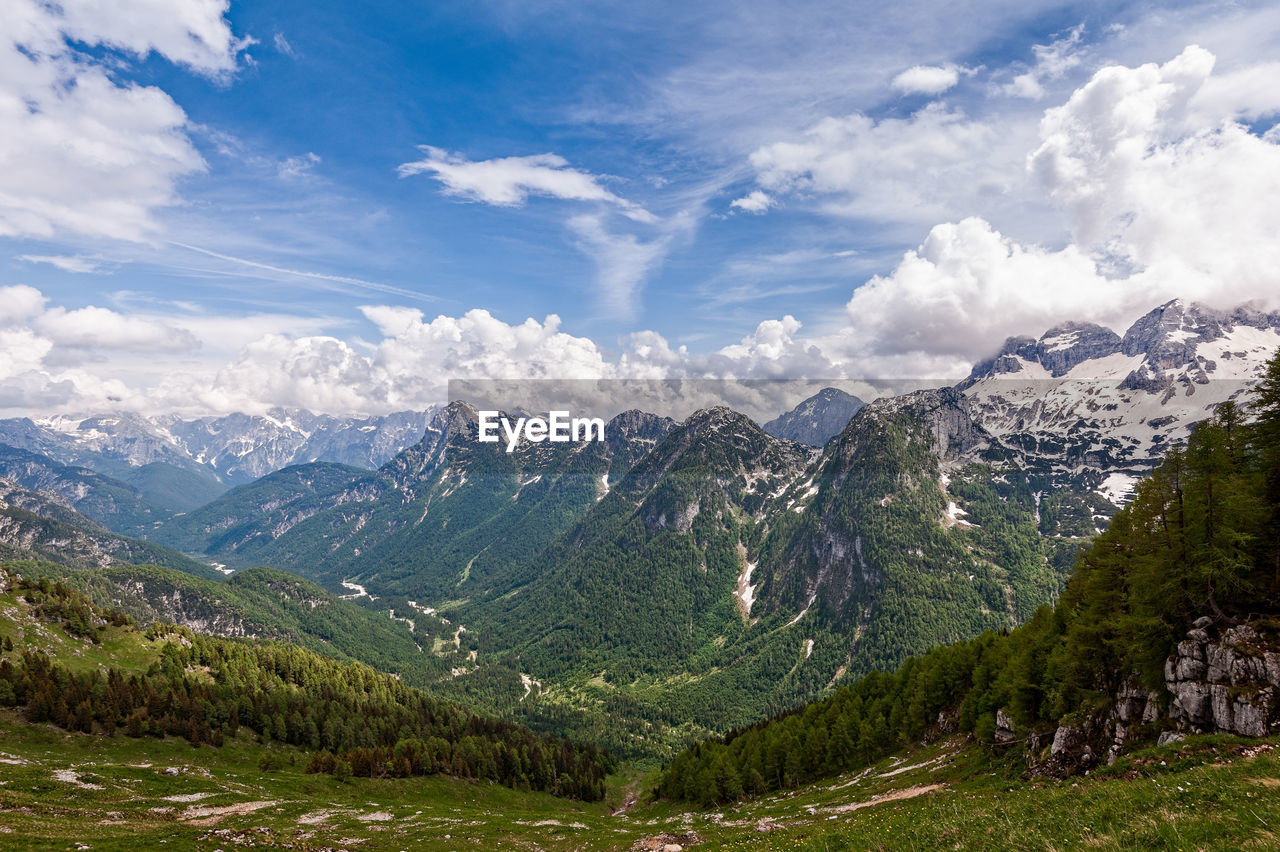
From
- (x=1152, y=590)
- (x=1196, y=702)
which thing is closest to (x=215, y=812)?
(x=1196, y=702)

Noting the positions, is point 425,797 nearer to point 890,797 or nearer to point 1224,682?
point 890,797

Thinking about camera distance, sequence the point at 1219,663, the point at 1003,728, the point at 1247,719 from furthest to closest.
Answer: the point at 1003,728
the point at 1219,663
the point at 1247,719

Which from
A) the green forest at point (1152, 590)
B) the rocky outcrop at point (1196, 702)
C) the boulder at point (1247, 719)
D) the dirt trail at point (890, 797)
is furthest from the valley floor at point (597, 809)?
the green forest at point (1152, 590)

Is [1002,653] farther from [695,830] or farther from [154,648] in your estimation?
[154,648]

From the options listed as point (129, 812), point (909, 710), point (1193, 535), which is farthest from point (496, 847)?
point (1193, 535)

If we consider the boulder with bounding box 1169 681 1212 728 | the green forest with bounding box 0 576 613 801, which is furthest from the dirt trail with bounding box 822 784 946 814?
the green forest with bounding box 0 576 613 801

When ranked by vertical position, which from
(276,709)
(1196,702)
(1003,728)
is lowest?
(276,709)

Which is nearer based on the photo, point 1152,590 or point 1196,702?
point 1196,702
